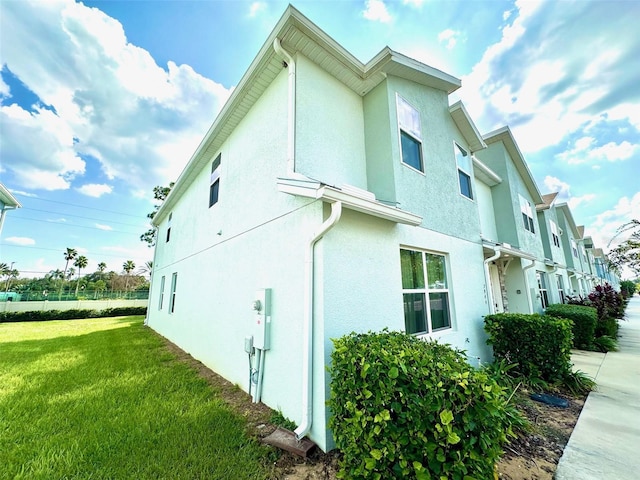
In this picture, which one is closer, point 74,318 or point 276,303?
point 276,303

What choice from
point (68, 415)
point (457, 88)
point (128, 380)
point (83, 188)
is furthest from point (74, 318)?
point (457, 88)

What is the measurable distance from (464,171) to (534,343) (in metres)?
4.80

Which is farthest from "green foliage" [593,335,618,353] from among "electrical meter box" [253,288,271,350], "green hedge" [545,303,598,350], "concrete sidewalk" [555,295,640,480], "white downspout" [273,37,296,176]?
"white downspout" [273,37,296,176]

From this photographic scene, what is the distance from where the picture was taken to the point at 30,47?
8.44 meters

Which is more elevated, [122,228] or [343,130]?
[122,228]

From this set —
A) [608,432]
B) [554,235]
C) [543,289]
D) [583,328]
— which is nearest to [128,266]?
[543,289]

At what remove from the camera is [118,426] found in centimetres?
342

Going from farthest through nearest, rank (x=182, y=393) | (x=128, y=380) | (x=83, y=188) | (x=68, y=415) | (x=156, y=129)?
(x=83, y=188) < (x=156, y=129) < (x=128, y=380) < (x=182, y=393) < (x=68, y=415)

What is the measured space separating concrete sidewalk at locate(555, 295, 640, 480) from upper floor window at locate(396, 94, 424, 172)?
4.92m

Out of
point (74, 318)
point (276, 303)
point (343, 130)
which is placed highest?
point (343, 130)

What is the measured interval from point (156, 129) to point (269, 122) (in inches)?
466

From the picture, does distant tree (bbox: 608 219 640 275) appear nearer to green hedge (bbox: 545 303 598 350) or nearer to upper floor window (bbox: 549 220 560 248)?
upper floor window (bbox: 549 220 560 248)

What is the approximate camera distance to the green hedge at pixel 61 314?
1825cm

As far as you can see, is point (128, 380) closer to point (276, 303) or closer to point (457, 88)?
point (276, 303)
